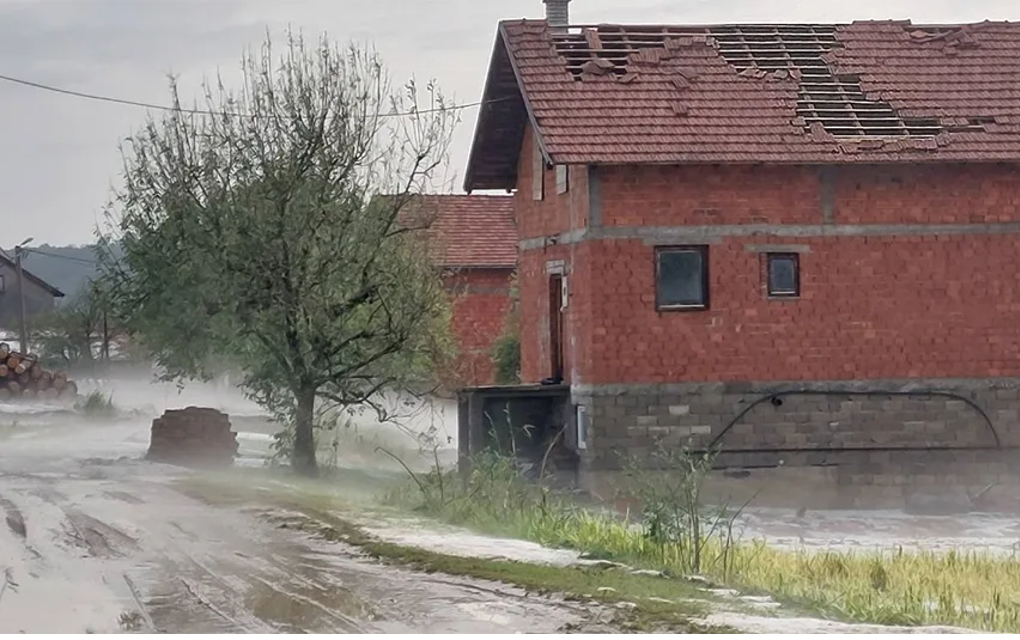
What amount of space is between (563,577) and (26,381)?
37661 millimetres

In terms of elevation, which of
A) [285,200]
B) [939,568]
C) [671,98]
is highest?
[671,98]

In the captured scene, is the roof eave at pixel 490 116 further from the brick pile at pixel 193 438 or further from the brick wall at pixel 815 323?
the brick pile at pixel 193 438

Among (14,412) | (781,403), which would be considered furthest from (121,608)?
(14,412)

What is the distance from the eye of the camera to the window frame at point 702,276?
80.9ft

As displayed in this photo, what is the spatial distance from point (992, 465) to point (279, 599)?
15.6 m

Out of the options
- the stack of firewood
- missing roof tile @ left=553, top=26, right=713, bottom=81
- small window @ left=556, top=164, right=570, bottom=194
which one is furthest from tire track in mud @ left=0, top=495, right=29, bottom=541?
the stack of firewood

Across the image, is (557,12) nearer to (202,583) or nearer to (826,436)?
(826,436)

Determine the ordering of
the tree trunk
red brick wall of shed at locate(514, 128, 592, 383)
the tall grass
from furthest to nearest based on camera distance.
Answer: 1. the tree trunk
2. red brick wall of shed at locate(514, 128, 592, 383)
3. the tall grass

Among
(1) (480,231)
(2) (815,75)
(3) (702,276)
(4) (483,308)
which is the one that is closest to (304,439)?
(3) (702,276)

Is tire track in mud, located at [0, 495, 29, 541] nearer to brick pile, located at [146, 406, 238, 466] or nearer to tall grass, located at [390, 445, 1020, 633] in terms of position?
tall grass, located at [390, 445, 1020, 633]

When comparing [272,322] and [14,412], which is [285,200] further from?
[14,412]

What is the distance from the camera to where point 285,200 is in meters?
24.0

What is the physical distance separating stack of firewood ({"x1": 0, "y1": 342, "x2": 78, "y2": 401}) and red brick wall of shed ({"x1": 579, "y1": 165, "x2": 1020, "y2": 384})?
26.9 meters

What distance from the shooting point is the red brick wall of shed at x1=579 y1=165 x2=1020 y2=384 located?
24500 mm
